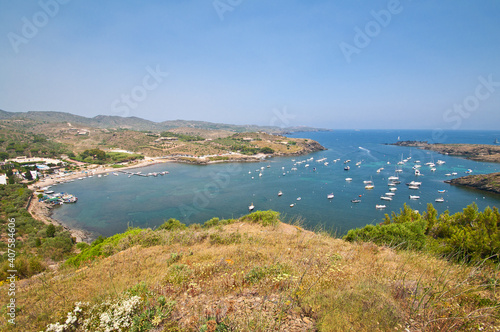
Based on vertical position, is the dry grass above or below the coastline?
above

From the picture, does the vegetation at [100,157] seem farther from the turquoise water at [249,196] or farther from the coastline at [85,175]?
the turquoise water at [249,196]

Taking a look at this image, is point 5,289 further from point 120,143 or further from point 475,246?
point 120,143

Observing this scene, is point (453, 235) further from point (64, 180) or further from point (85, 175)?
point (85, 175)

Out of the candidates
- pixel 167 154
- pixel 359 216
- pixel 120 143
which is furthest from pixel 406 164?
pixel 120 143

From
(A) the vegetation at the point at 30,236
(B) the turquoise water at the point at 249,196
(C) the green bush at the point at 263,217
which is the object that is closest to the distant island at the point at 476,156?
(B) the turquoise water at the point at 249,196

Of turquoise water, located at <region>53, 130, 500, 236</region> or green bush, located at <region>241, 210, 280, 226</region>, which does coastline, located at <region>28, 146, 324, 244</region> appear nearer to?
turquoise water, located at <region>53, 130, 500, 236</region>

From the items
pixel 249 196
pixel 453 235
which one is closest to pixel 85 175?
pixel 249 196

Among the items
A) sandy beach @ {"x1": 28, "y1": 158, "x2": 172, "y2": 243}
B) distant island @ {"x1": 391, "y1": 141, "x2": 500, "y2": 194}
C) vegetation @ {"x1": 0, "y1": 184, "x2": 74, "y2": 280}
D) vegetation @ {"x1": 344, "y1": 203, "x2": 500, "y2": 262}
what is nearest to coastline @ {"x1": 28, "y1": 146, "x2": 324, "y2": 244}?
sandy beach @ {"x1": 28, "y1": 158, "x2": 172, "y2": 243}

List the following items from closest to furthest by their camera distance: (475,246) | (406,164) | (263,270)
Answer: (263,270)
(475,246)
(406,164)
